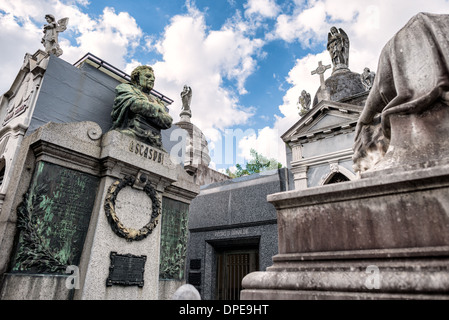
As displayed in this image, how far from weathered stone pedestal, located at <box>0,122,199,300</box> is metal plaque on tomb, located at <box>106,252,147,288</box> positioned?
0.6 inches

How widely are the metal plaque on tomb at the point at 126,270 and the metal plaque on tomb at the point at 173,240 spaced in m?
0.79

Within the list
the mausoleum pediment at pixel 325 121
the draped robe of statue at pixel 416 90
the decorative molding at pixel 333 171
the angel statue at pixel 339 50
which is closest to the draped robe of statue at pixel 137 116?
the draped robe of statue at pixel 416 90

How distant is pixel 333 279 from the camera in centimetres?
199

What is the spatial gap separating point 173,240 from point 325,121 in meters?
8.89

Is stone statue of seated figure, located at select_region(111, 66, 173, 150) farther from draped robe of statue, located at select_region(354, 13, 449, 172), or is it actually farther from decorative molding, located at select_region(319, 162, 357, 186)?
decorative molding, located at select_region(319, 162, 357, 186)

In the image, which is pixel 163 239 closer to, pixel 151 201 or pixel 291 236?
pixel 151 201

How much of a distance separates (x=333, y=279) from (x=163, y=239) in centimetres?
477

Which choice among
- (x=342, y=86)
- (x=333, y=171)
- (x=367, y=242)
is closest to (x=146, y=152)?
(x=367, y=242)

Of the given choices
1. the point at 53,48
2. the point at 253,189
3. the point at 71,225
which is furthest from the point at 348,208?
the point at 253,189

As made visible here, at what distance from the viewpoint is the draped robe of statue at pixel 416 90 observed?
7.61ft

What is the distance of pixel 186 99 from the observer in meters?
14.5

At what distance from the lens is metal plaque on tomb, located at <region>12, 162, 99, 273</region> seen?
421cm

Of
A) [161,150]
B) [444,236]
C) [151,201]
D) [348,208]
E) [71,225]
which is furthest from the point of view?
[161,150]

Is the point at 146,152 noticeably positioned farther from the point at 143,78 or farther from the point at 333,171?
the point at 333,171
